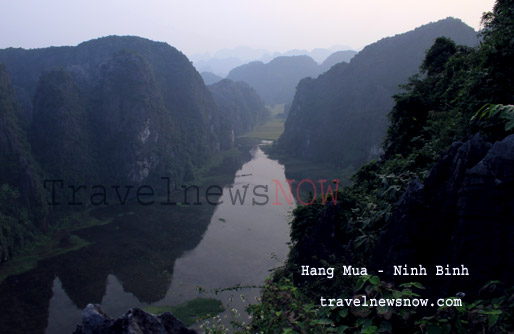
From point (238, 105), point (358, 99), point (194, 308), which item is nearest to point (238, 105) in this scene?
point (238, 105)

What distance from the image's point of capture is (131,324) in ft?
26.6

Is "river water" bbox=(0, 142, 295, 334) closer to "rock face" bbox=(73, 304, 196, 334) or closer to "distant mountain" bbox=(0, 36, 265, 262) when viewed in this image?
"distant mountain" bbox=(0, 36, 265, 262)

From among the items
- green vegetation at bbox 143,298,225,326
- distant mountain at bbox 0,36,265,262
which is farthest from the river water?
distant mountain at bbox 0,36,265,262

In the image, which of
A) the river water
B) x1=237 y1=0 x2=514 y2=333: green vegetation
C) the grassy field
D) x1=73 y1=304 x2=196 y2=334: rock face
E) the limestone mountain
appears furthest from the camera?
the limestone mountain

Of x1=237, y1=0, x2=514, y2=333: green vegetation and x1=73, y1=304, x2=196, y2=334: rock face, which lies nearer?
x1=237, y1=0, x2=514, y2=333: green vegetation

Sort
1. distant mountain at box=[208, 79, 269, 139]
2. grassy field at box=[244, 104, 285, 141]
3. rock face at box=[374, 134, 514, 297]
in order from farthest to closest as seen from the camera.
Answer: distant mountain at box=[208, 79, 269, 139], grassy field at box=[244, 104, 285, 141], rock face at box=[374, 134, 514, 297]

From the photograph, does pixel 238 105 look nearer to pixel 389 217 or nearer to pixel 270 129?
pixel 270 129

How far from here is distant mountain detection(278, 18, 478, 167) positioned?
75438 millimetres

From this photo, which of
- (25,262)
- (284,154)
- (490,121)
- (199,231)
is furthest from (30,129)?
(490,121)

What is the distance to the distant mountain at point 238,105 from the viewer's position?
125 metres

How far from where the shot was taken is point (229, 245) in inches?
1288

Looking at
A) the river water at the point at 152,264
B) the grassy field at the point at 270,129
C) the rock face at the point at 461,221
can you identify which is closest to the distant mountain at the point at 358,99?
the grassy field at the point at 270,129

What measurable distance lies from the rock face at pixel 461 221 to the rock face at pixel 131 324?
5.56m

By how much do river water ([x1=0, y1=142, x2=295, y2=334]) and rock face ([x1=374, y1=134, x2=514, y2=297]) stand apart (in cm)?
1045
